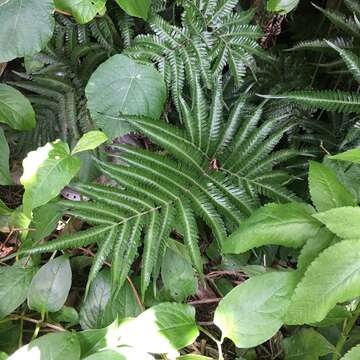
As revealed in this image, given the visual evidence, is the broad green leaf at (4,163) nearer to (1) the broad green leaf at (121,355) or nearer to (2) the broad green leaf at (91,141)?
(2) the broad green leaf at (91,141)

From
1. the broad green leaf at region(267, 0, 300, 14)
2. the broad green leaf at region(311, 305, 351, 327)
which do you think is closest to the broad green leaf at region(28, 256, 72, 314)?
the broad green leaf at region(311, 305, 351, 327)

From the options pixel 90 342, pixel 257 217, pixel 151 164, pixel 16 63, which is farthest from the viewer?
pixel 16 63

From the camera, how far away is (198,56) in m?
1.46

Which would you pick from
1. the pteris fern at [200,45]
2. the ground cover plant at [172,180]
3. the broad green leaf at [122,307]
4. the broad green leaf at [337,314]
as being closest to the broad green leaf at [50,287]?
the ground cover plant at [172,180]

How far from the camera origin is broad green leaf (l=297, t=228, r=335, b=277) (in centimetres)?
107

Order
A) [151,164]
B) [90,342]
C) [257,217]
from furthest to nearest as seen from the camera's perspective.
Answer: [151,164] → [90,342] → [257,217]

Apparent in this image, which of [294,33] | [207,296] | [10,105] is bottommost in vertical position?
[207,296]

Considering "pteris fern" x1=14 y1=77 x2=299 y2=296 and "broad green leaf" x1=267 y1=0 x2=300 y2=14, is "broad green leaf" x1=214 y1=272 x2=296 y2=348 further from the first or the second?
"broad green leaf" x1=267 y1=0 x2=300 y2=14

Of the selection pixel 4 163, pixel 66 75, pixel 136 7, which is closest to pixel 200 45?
pixel 136 7

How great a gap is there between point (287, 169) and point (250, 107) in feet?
0.79

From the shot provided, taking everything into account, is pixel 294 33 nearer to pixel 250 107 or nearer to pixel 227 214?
pixel 250 107

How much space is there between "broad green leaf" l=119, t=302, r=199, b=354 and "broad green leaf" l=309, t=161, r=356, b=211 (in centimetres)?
43

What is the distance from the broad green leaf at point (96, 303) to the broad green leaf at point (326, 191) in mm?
656

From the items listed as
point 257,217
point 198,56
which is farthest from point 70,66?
point 257,217
